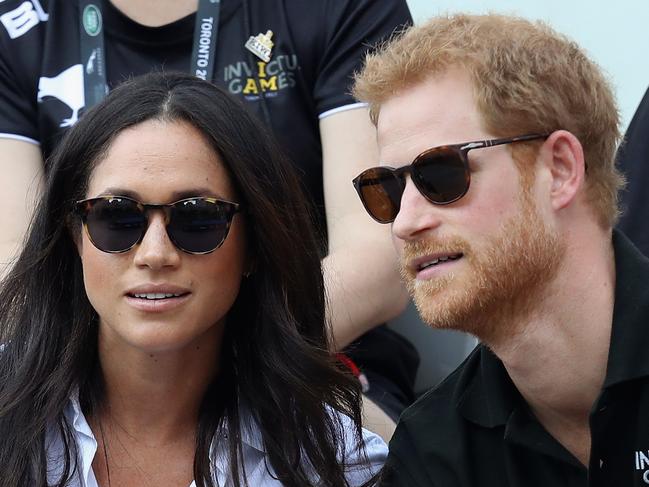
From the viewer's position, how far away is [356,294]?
2.94 metres

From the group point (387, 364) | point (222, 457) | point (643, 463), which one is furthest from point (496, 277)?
point (387, 364)

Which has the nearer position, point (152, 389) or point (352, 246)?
point (152, 389)

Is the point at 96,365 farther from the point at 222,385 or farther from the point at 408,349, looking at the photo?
the point at 408,349

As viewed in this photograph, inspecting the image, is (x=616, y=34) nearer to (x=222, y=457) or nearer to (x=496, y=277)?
(x=496, y=277)

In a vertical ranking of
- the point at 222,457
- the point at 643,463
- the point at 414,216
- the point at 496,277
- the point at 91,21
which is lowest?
the point at 643,463

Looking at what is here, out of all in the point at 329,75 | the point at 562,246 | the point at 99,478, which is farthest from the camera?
the point at 329,75

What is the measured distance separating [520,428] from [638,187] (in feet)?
3.00

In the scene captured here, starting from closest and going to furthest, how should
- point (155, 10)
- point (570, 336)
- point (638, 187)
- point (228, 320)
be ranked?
point (570, 336)
point (228, 320)
point (638, 187)
point (155, 10)

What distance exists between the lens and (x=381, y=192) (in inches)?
92.4

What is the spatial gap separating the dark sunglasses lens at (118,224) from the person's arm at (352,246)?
0.73 m

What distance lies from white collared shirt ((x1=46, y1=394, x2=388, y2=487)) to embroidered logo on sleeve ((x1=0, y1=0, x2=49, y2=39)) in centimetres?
127

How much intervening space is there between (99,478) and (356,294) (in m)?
0.83

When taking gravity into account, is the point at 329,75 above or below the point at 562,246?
above

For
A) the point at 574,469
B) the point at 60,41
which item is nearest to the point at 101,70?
the point at 60,41
